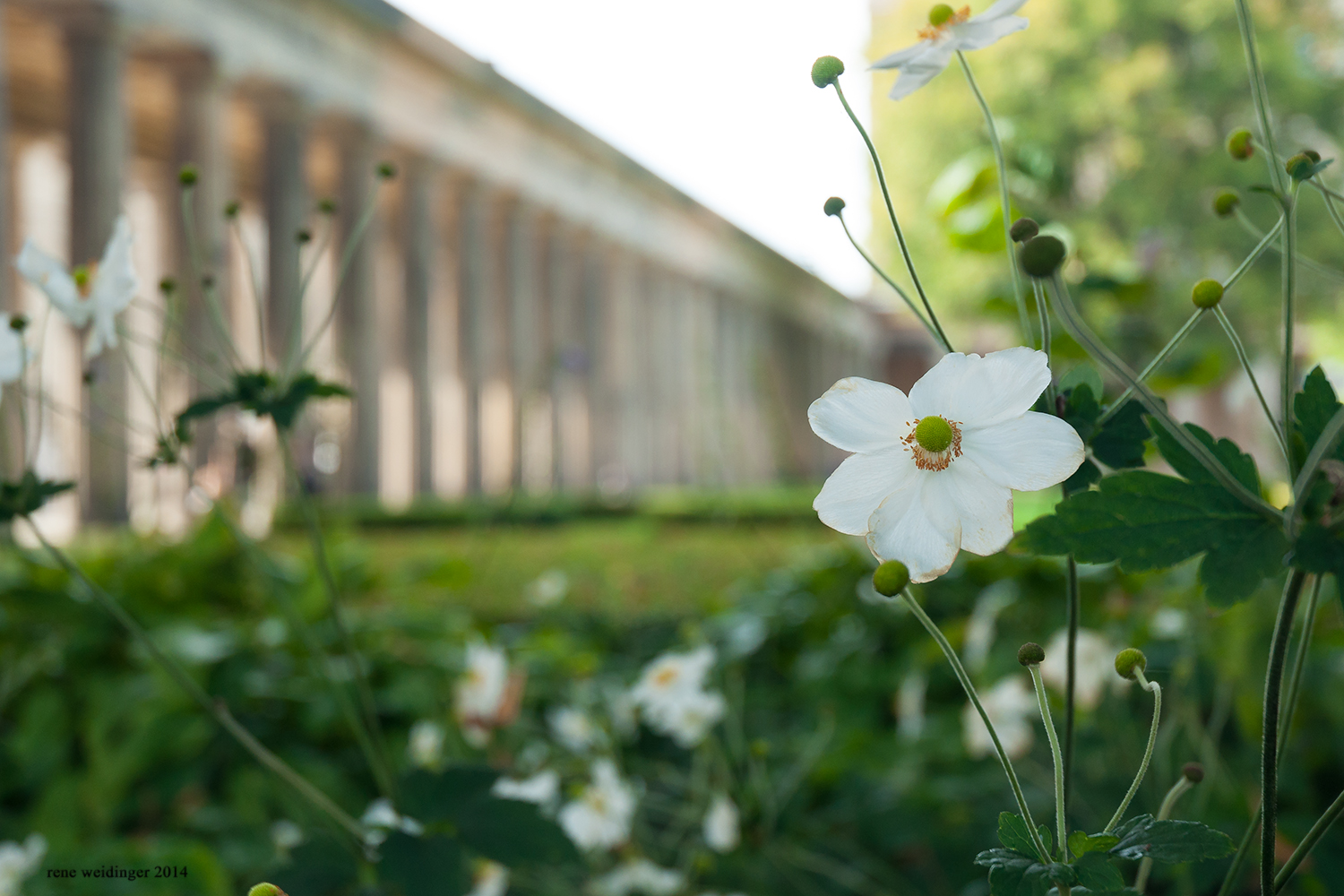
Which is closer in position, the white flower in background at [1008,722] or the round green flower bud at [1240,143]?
the round green flower bud at [1240,143]

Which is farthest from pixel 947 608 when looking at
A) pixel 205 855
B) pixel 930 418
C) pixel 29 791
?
pixel 930 418

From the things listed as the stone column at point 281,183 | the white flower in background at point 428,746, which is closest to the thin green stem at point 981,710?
the white flower in background at point 428,746

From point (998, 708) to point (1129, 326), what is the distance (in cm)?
141

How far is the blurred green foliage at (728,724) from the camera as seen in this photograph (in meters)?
1.25

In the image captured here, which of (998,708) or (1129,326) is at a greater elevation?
(1129,326)

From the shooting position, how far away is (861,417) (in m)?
0.48

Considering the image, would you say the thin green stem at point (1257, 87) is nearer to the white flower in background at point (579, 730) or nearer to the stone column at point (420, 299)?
the white flower in background at point (579, 730)

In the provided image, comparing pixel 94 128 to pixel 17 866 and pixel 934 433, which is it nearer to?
pixel 17 866

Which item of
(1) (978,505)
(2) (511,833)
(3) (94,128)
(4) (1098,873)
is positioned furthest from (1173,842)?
(3) (94,128)

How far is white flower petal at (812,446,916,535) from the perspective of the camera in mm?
471

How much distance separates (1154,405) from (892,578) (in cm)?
12

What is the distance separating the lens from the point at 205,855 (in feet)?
4.34

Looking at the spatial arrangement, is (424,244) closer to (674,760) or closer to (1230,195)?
(674,760)

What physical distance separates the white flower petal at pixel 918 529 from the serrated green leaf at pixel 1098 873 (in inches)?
5.2
